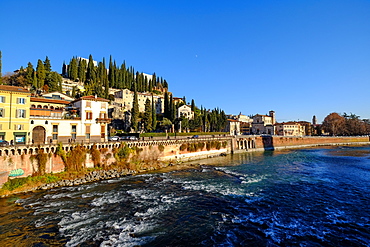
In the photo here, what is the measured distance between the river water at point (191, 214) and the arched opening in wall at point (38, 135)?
1294cm

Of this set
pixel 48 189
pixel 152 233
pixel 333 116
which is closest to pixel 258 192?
pixel 152 233

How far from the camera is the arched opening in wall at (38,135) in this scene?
30234 millimetres

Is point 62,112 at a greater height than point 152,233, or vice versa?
point 62,112

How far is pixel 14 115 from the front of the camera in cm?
2738

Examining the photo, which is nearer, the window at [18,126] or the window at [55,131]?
the window at [18,126]

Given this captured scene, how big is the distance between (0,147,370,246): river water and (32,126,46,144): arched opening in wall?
12.9 metres

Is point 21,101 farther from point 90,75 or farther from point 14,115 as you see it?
point 90,75

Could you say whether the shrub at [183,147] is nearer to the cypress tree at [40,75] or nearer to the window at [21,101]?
the window at [21,101]

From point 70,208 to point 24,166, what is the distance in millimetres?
12081

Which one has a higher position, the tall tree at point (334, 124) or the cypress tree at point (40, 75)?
the cypress tree at point (40, 75)

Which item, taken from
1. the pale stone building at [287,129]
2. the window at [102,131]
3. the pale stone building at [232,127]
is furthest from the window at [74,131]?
the pale stone building at [287,129]

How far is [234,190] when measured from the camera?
71.5 feet

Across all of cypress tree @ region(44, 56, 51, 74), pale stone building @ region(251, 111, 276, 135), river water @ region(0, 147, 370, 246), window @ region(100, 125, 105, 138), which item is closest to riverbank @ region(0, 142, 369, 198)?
river water @ region(0, 147, 370, 246)

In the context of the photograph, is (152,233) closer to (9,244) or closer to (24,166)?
(9,244)
